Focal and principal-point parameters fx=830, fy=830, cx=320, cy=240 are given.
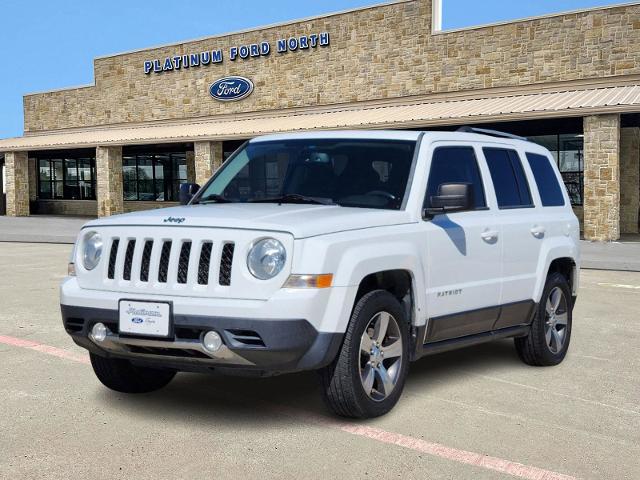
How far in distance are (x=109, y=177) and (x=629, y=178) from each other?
2017cm

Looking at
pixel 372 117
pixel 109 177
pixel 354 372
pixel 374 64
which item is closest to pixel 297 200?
pixel 354 372

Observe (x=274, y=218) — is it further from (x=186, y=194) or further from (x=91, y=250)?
(x=186, y=194)

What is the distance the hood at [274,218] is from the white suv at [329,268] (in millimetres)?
12

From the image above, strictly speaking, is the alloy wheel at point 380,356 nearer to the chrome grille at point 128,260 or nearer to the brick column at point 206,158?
the chrome grille at point 128,260

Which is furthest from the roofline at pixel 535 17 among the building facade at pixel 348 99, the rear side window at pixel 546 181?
the rear side window at pixel 546 181

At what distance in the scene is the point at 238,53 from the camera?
112 ft

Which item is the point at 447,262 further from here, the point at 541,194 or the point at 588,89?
the point at 588,89

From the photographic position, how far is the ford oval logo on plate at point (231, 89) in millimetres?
33844

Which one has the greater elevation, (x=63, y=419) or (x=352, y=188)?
(x=352, y=188)

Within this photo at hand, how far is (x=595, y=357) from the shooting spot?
734cm

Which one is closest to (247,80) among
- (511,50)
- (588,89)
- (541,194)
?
(511,50)

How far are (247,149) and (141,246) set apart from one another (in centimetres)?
186

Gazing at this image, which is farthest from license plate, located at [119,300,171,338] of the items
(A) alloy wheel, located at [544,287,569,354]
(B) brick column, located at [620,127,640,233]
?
(B) brick column, located at [620,127,640,233]

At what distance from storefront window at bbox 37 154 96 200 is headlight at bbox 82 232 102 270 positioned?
37.0 metres
